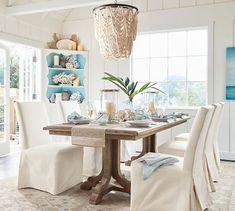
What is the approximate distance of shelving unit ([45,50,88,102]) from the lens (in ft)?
19.6

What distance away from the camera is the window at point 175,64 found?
211 inches

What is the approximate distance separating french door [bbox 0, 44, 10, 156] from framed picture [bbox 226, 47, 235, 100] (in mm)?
3798

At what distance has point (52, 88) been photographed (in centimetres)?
607

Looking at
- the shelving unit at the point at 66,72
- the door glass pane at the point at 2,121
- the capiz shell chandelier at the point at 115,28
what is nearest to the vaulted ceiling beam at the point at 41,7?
the shelving unit at the point at 66,72

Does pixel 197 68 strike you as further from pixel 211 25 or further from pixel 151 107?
pixel 151 107

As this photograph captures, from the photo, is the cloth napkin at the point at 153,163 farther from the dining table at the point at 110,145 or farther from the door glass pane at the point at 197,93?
the door glass pane at the point at 197,93

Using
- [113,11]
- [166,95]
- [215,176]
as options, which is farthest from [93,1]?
[215,176]

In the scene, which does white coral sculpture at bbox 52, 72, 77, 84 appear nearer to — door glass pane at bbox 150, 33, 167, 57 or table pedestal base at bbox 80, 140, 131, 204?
door glass pane at bbox 150, 33, 167, 57

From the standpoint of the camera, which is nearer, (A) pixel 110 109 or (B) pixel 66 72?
(A) pixel 110 109

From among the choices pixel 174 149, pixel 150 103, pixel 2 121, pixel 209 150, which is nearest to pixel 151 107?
pixel 150 103

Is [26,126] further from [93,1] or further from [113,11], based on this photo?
[93,1]

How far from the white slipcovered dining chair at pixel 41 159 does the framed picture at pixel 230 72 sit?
9.39 feet

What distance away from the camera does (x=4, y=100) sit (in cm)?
521

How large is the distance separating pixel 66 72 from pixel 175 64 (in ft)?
7.40
